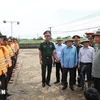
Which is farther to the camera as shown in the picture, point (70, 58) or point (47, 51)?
point (47, 51)

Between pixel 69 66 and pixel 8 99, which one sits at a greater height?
pixel 69 66

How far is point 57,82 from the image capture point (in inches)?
280

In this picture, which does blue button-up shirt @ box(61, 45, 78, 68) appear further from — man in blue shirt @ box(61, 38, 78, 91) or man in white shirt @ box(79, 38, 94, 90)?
man in white shirt @ box(79, 38, 94, 90)

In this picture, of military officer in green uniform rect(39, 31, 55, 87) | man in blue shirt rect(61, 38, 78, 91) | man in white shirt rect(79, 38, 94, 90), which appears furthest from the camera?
military officer in green uniform rect(39, 31, 55, 87)

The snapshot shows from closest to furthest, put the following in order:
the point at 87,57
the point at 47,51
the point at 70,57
Answer: 1. the point at 87,57
2. the point at 70,57
3. the point at 47,51

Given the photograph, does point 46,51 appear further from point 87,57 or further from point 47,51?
point 87,57

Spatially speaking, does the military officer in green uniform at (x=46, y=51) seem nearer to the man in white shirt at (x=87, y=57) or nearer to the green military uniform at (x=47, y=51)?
the green military uniform at (x=47, y=51)

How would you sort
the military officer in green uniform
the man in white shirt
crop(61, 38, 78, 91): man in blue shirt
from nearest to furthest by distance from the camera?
Answer: the man in white shirt < crop(61, 38, 78, 91): man in blue shirt < the military officer in green uniform

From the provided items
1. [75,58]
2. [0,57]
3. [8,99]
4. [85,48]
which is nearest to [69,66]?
[75,58]

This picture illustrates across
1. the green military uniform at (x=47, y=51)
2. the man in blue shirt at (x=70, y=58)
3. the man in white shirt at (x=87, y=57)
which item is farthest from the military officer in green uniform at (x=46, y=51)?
the man in white shirt at (x=87, y=57)

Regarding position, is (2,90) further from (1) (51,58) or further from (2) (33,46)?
(2) (33,46)

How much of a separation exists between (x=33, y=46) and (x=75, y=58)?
36690 mm

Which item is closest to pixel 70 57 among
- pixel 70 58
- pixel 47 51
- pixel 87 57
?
pixel 70 58

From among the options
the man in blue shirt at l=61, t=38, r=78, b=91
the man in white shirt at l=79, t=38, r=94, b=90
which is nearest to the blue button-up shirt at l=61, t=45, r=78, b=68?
the man in blue shirt at l=61, t=38, r=78, b=91
